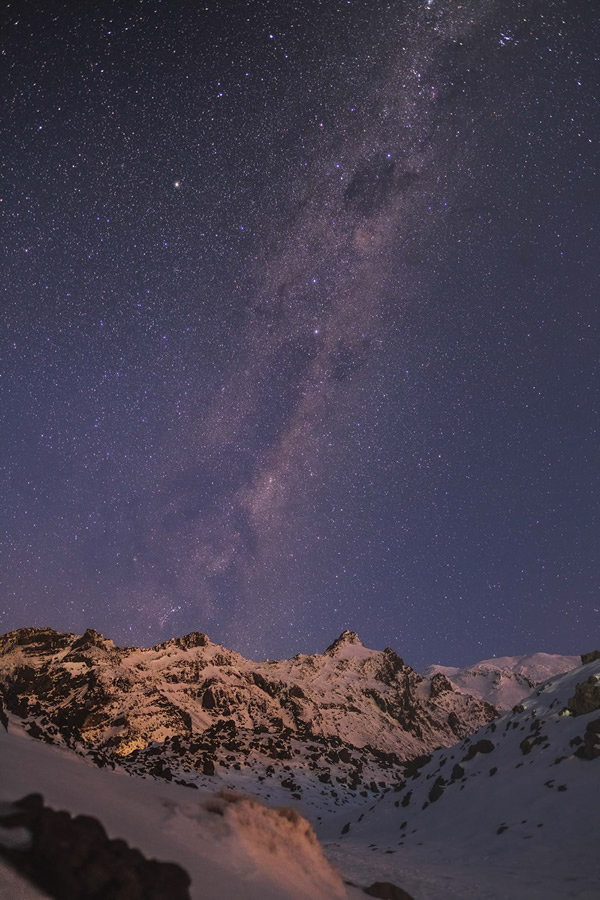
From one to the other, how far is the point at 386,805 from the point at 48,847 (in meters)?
30.9

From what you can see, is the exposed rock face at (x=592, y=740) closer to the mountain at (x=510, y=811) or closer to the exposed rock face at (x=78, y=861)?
the mountain at (x=510, y=811)

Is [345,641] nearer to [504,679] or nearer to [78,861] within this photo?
[504,679]

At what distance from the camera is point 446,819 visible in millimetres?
20000

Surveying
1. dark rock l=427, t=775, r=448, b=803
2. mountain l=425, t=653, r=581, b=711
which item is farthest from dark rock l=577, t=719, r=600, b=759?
mountain l=425, t=653, r=581, b=711

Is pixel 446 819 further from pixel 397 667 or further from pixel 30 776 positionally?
pixel 397 667

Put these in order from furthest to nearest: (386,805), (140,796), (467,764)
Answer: (386,805)
(467,764)
(140,796)

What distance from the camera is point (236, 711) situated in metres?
71.1

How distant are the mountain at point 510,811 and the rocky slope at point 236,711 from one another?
826 inches

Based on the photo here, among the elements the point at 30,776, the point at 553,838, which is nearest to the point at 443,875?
the point at 553,838

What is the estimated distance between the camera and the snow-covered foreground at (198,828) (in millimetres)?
4523

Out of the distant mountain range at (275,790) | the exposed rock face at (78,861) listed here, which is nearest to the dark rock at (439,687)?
the distant mountain range at (275,790)

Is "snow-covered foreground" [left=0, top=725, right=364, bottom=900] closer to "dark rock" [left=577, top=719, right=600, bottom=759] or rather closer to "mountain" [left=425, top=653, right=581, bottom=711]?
"dark rock" [left=577, top=719, right=600, bottom=759]

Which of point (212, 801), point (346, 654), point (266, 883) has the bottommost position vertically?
point (266, 883)

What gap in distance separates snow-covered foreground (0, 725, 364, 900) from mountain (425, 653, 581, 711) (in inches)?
5408
